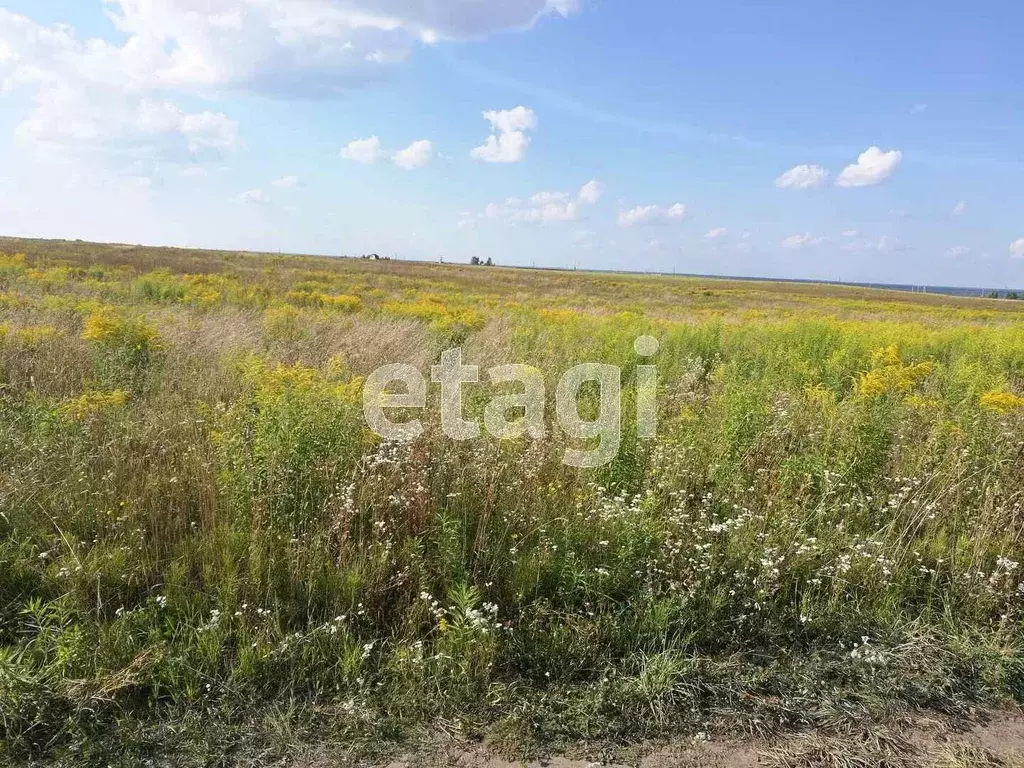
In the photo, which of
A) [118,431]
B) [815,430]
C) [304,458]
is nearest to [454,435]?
[304,458]

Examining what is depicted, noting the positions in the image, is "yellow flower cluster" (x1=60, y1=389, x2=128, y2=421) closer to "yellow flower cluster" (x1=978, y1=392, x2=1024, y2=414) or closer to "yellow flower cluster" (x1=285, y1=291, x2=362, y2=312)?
"yellow flower cluster" (x1=978, y1=392, x2=1024, y2=414)

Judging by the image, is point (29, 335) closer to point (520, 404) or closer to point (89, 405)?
point (89, 405)

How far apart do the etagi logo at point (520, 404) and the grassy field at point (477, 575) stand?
0.48 feet

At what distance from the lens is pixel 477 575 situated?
3254 mm

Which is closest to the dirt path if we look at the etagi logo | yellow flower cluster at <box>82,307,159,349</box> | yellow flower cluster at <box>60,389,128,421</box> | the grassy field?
the grassy field

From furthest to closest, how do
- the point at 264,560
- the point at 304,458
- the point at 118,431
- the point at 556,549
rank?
the point at 118,431 < the point at 304,458 < the point at 556,549 < the point at 264,560

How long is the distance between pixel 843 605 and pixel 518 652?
175cm

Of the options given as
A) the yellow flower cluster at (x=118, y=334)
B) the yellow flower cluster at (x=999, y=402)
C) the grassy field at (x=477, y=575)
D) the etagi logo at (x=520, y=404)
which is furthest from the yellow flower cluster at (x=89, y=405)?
the yellow flower cluster at (x=999, y=402)

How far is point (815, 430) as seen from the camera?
5223 millimetres

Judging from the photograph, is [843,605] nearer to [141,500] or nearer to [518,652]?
[518,652]

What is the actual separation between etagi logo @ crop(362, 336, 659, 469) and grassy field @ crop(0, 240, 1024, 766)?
0.15m

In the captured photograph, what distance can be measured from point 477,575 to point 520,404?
2596 millimetres

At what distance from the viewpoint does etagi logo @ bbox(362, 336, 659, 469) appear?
4.58 m

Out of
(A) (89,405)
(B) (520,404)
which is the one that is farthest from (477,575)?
(A) (89,405)
